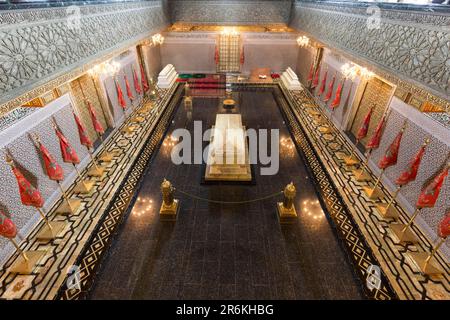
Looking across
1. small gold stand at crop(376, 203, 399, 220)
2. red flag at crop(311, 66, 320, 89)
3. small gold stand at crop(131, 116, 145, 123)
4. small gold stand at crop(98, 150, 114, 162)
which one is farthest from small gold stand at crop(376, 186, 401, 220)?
small gold stand at crop(131, 116, 145, 123)

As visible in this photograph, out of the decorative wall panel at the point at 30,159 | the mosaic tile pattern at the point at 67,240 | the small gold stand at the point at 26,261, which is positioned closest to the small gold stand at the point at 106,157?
the mosaic tile pattern at the point at 67,240

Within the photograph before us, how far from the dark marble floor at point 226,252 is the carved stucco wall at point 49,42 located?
8.73 feet

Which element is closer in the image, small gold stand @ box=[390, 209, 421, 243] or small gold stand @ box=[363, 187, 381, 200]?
small gold stand @ box=[390, 209, 421, 243]

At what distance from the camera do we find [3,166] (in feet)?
12.4

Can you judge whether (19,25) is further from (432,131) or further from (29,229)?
(432,131)

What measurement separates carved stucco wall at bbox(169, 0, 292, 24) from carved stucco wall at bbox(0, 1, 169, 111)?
19.9 ft

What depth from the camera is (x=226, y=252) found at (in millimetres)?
4020

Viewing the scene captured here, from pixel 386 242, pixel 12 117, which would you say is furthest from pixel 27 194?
Result: pixel 386 242

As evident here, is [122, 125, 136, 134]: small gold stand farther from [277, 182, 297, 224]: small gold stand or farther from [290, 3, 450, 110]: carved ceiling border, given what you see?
[290, 3, 450, 110]: carved ceiling border

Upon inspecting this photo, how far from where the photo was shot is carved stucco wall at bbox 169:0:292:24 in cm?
1152

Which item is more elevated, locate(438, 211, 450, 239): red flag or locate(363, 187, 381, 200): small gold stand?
locate(438, 211, 450, 239): red flag

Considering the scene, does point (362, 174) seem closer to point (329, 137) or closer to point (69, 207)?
point (329, 137)

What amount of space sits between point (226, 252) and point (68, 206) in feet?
10.3

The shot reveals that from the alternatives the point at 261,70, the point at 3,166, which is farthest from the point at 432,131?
the point at 261,70
